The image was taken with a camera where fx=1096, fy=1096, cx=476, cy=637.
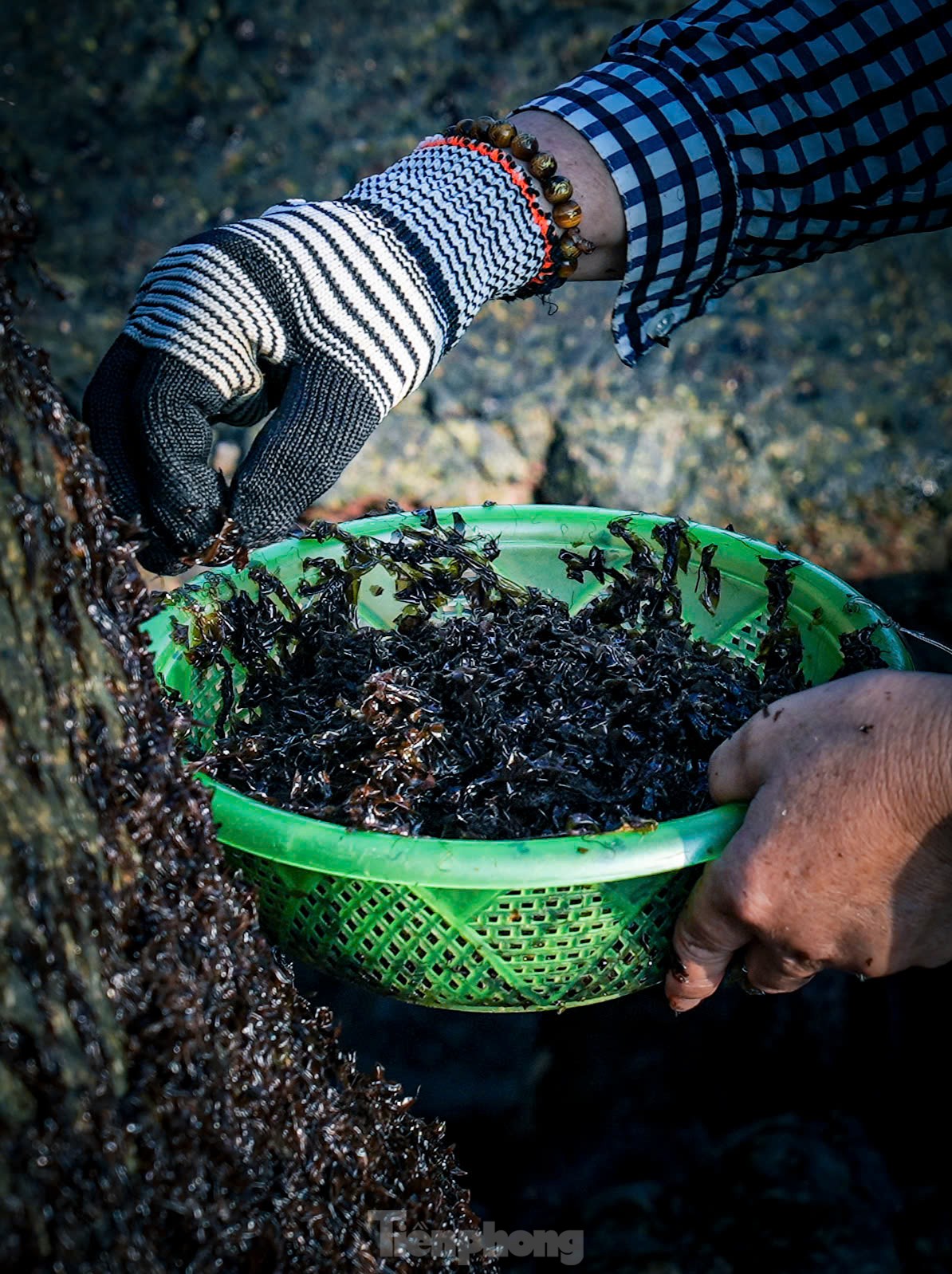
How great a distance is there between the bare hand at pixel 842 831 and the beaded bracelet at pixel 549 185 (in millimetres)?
1048

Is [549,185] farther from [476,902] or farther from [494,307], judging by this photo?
[494,307]

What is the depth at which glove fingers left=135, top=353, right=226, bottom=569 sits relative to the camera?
69.3 inches

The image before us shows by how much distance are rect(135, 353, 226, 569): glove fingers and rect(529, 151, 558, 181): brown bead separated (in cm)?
72

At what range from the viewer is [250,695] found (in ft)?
6.14

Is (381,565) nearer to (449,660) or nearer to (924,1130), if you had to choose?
(449,660)

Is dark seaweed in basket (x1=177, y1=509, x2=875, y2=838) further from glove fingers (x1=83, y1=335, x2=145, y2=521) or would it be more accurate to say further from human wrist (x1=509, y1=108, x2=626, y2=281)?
human wrist (x1=509, y1=108, x2=626, y2=281)

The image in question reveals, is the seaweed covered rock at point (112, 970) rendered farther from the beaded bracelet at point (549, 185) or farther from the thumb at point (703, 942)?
the beaded bracelet at point (549, 185)

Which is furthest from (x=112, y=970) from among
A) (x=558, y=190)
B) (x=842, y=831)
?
(x=558, y=190)

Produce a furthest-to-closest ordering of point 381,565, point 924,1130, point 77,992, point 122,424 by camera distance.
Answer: point 924,1130
point 381,565
point 122,424
point 77,992

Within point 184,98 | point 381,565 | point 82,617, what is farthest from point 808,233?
point 184,98

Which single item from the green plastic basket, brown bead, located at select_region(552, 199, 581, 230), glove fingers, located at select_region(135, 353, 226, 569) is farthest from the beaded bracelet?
the green plastic basket

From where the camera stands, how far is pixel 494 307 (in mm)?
4570

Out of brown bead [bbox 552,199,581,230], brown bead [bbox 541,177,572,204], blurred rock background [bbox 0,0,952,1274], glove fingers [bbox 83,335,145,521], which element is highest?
brown bead [bbox 541,177,572,204]

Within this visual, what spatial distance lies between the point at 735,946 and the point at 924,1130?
69.0 inches
